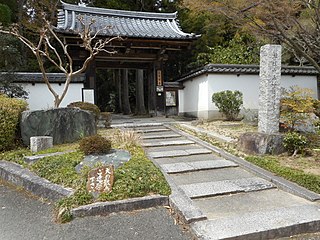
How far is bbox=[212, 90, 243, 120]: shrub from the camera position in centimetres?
1027

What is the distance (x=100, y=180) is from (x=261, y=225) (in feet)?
7.53

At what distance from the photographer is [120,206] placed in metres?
3.60

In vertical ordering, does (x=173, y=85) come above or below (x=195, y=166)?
above

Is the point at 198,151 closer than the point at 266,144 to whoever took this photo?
No

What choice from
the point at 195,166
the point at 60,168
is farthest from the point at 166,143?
the point at 60,168

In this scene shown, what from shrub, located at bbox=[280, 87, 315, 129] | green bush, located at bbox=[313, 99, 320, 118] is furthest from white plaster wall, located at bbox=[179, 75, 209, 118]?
shrub, located at bbox=[280, 87, 315, 129]

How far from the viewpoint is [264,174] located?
4.72 metres

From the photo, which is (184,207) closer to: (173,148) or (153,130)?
(173,148)

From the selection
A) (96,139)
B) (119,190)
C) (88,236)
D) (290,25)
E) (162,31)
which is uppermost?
(162,31)

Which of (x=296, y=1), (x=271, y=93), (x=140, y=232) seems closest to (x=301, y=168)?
(x=271, y=93)

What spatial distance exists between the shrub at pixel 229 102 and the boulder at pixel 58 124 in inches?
215

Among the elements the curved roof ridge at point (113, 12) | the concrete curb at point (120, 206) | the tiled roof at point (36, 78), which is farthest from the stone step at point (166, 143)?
the curved roof ridge at point (113, 12)

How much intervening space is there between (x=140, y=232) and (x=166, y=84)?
35.3ft

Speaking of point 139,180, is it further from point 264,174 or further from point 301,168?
point 301,168
